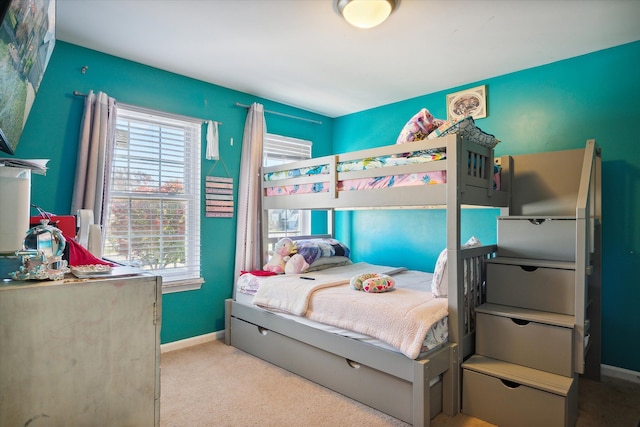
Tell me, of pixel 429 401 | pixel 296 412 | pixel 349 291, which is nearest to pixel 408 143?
pixel 349 291

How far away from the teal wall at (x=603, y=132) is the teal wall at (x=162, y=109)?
74.9 inches

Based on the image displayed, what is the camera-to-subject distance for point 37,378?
106 cm

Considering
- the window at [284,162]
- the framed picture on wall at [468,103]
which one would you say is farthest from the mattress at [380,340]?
the framed picture on wall at [468,103]

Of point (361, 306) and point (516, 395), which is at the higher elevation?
point (361, 306)

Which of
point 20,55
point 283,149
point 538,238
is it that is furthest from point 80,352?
point 283,149

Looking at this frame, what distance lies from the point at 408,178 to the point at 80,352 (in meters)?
1.94

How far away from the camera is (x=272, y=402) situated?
7.37ft

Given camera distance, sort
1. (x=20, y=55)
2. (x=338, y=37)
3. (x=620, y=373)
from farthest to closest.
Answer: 1. (x=620, y=373)
2. (x=338, y=37)
3. (x=20, y=55)

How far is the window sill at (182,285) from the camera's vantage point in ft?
10.1

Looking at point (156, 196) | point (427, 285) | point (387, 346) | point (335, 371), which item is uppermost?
point (156, 196)

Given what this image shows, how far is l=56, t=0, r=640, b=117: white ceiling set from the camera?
7.08 ft

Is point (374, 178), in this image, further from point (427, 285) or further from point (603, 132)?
point (603, 132)

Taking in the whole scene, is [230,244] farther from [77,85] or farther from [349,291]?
[77,85]

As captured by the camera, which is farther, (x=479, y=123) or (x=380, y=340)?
(x=479, y=123)
